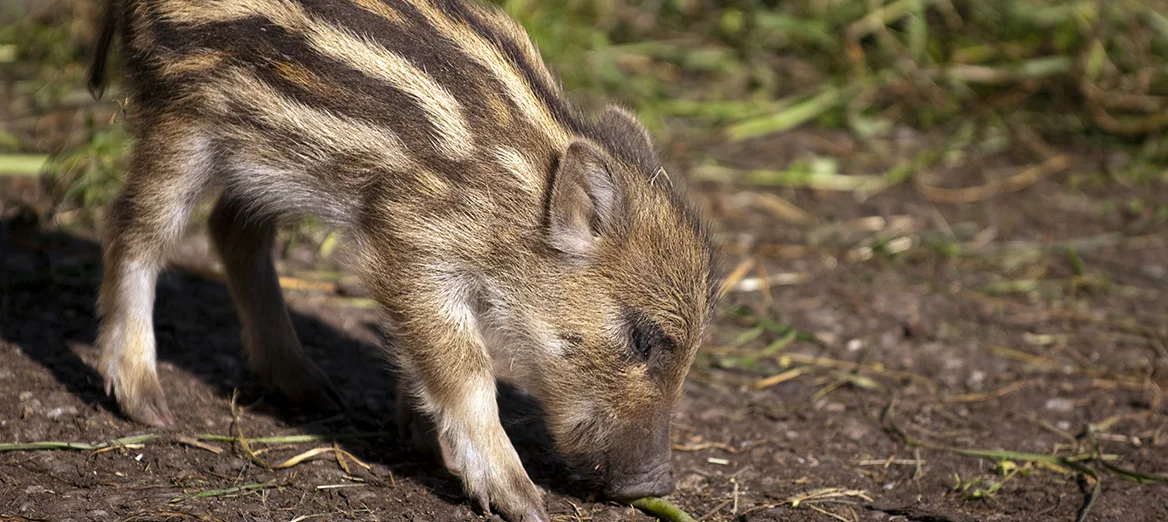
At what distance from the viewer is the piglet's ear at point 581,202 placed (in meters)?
3.49

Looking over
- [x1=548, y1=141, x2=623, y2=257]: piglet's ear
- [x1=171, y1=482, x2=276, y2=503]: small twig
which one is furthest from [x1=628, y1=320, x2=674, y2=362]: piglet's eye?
[x1=171, y1=482, x2=276, y2=503]: small twig

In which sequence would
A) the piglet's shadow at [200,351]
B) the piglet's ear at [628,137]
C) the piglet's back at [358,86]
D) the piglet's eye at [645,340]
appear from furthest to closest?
1. the piglet's shadow at [200,351]
2. the piglet's ear at [628,137]
3. the piglet's eye at [645,340]
4. the piglet's back at [358,86]

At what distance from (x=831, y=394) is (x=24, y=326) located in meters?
3.06

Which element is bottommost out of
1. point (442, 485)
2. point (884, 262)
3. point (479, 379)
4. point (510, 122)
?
point (884, 262)

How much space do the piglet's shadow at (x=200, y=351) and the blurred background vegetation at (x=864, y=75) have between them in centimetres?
174

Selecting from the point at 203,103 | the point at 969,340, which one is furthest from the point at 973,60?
the point at 203,103

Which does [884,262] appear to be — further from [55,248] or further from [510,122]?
[55,248]

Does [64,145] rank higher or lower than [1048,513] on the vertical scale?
higher

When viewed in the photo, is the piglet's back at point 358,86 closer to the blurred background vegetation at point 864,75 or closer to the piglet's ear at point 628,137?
the piglet's ear at point 628,137

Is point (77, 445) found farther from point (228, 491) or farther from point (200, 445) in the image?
point (228, 491)

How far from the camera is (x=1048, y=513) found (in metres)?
3.80

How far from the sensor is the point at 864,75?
25.3 feet

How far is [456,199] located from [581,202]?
37 cm

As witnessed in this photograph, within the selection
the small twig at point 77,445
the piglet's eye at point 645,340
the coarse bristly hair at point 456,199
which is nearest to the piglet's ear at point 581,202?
the coarse bristly hair at point 456,199
